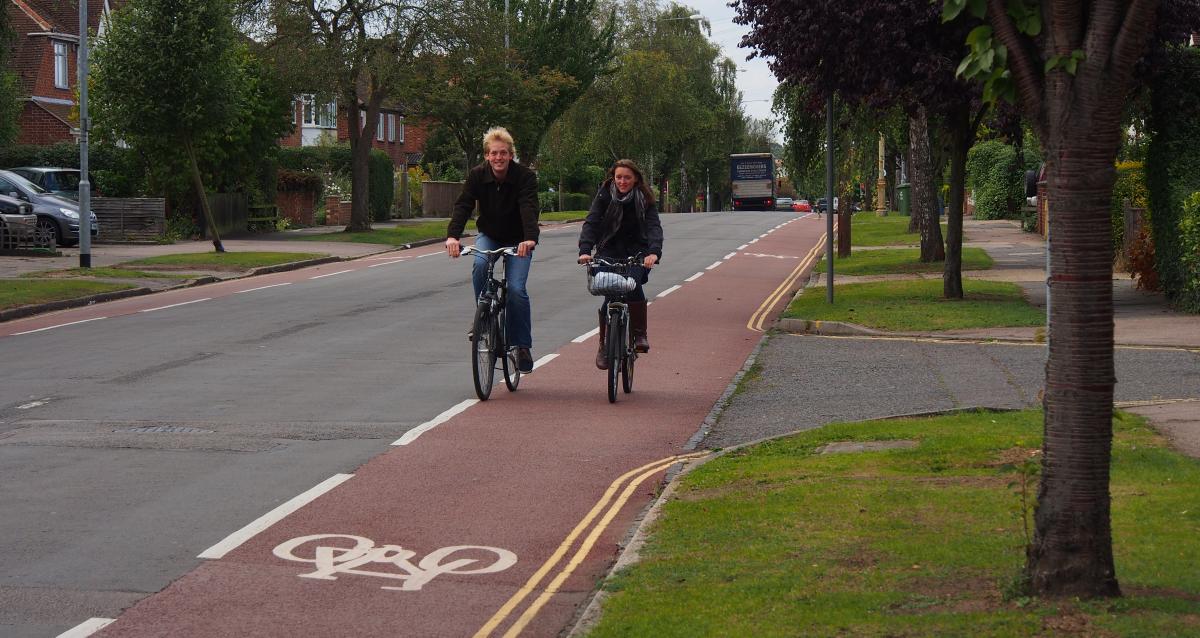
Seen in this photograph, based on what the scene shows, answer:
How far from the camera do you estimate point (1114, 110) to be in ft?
17.3

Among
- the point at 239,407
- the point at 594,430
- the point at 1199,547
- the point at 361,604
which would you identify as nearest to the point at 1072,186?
the point at 1199,547

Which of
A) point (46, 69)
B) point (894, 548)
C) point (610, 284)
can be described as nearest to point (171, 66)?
point (610, 284)

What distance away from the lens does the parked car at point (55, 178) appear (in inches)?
1411

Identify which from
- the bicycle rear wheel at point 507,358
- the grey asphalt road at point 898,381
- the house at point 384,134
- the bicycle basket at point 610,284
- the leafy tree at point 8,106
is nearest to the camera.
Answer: the grey asphalt road at point 898,381

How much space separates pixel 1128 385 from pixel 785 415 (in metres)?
2.80

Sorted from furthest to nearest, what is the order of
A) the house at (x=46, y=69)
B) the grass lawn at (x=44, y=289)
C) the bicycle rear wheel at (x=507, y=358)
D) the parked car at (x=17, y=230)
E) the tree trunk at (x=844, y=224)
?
the house at (x=46, y=69)
the parked car at (x=17, y=230)
the tree trunk at (x=844, y=224)
the grass lawn at (x=44, y=289)
the bicycle rear wheel at (x=507, y=358)

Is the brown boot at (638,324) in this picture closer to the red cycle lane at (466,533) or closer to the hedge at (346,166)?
the red cycle lane at (466,533)

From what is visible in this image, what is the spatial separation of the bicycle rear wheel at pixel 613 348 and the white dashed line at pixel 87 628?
5.99m

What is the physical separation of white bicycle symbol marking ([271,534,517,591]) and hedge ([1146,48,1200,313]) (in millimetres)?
12297

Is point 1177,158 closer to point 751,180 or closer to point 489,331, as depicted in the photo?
point 489,331

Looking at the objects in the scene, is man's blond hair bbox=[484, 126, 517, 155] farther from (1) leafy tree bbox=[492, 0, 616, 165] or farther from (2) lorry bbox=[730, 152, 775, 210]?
(2) lorry bbox=[730, 152, 775, 210]

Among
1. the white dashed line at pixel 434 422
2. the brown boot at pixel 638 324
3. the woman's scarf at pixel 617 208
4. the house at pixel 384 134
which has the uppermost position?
the house at pixel 384 134

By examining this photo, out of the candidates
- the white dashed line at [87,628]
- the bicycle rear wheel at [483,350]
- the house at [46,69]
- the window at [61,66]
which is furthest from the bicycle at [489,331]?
the window at [61,66]

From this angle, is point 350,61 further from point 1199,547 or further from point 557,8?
point 1199,547
